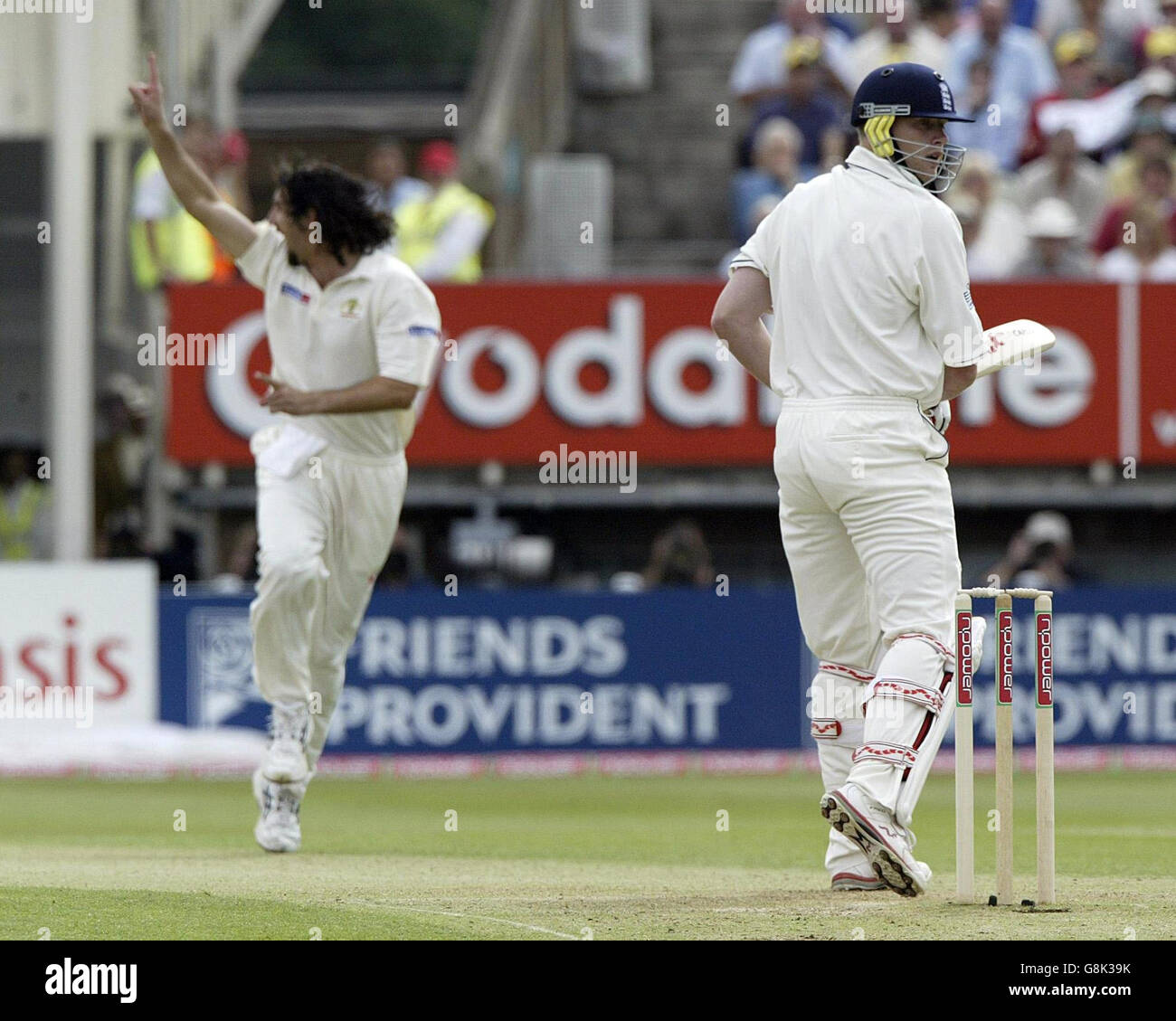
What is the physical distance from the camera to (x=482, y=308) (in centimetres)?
1625

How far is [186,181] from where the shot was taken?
344 inches

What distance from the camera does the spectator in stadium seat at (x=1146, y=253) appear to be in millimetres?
16641

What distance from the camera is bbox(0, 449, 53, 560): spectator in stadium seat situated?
16.6 meters

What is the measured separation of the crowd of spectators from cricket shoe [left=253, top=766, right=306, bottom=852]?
28.4ft

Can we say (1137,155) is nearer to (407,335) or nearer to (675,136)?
(675,136)

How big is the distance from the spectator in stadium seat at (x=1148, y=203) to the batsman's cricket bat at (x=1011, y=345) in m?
10.1

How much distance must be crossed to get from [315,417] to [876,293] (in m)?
2.59

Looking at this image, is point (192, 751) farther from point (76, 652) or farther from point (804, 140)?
point (804, 140)

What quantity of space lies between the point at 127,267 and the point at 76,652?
14.3 ft
